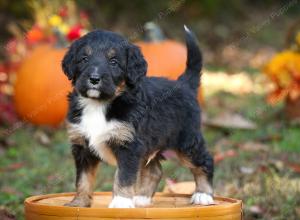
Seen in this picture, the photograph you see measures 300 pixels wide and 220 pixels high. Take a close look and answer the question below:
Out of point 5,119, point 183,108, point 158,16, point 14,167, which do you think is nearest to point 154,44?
point 5,119

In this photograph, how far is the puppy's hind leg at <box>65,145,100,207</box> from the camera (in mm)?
4273

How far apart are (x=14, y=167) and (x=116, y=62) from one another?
3151mm

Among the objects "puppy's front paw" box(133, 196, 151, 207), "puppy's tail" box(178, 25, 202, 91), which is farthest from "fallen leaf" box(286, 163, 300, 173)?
"puppy's front paw" box(133, 196, 151, 207)

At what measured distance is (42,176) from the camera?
652 cm

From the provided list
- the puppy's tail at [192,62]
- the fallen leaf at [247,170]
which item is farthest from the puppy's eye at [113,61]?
the fallen leaf at [247,170]

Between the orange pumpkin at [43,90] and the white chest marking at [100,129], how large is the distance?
4731 mm

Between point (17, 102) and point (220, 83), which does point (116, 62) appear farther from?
point (220, 83)

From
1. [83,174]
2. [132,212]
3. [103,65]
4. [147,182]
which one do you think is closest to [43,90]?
[147,182]

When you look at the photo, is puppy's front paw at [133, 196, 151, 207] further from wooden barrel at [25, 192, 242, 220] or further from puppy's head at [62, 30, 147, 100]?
puppy's head at [62, 30, 147, 100]

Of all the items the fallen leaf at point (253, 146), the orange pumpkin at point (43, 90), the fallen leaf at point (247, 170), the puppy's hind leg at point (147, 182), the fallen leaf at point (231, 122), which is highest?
the orange pumpkin at point (43, 90)

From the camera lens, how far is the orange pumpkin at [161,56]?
29.3ft

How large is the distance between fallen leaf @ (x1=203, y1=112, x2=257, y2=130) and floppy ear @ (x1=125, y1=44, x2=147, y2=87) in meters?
4.56

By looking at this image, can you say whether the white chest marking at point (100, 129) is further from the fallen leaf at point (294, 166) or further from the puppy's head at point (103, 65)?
the fallen leaf at point (294, 166)

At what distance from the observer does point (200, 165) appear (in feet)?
15.3
